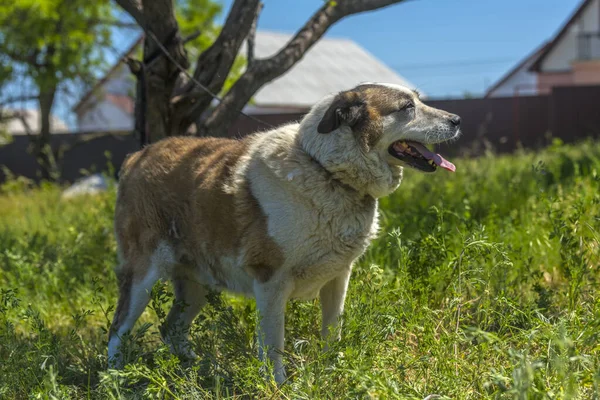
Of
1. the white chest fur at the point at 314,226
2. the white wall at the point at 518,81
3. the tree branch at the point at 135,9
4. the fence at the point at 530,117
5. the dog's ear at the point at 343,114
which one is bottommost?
the white wall at the point at 518,81

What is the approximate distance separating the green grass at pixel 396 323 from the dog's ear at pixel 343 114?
2.22ft

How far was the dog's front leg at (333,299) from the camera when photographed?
420 centimetres

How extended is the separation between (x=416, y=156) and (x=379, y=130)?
0.26 m

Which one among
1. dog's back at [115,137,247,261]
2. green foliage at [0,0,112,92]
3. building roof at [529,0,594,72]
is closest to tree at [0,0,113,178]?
green foliage at [0,0,112,92]

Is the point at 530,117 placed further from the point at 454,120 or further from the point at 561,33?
the point at 561,33

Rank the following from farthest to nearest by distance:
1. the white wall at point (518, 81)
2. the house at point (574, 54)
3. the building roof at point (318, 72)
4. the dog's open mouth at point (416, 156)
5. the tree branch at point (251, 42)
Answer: the white wall at point (518, 81)
the house at point (574, 54)
the building roof at point (318, 72)
the tree branch at point (251, 42)
the dog's open mouth at point (416, 156)

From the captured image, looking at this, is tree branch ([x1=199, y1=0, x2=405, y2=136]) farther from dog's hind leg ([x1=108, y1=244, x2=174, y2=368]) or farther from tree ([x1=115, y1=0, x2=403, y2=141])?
dog's hind leg ([x1=108, y1=244, x2=174, y2=368])

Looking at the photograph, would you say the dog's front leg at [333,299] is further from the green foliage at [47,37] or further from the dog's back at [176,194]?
the green foliage at [47,37]

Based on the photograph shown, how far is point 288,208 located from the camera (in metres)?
3.98

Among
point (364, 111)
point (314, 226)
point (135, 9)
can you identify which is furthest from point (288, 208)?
point (135, 9)

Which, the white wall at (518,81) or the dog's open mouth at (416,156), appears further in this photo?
the white wall at (518,81)

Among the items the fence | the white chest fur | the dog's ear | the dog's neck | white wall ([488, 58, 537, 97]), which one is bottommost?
white wall ([488, 58, 537, 97])

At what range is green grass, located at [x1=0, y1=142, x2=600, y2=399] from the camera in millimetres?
3195

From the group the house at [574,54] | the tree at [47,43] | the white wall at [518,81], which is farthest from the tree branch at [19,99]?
the white wall at [518,81]
